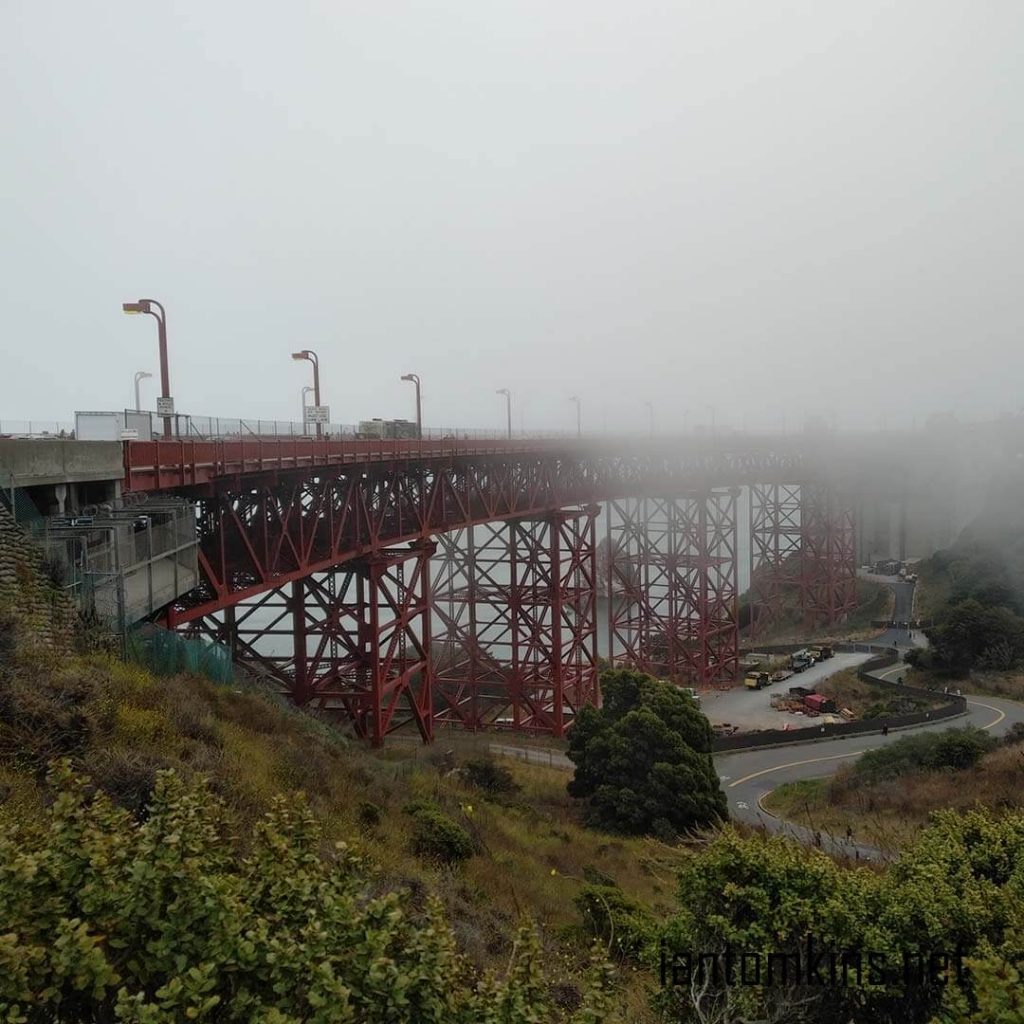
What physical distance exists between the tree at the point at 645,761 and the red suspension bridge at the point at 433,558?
4.65 metres

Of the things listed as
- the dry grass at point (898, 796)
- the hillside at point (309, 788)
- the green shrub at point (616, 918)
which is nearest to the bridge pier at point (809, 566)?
the dry grass at point (898, 796)

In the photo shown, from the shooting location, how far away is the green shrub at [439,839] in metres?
10.5

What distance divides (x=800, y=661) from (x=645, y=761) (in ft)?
83.3

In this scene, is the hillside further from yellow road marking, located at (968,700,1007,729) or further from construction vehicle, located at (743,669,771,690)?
construction vehicle, located at (743,669,771,690)

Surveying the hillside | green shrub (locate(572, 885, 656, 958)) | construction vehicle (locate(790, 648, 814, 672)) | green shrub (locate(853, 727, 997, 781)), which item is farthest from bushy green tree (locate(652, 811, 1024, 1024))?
construction vehicle (locate(790, 648, 814, 672))

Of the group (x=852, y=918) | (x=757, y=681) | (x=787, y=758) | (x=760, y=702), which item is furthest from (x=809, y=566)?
(x=852, y=918)

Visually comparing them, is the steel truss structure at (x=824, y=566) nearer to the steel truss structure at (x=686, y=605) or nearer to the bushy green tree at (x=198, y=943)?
the steel truss structure at (x=686, y=605)

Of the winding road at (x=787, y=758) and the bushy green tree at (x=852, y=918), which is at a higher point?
the bushy green tree at (x=852, y=918)

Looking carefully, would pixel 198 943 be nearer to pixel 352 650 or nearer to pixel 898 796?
pixel 352 650

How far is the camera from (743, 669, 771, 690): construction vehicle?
37.0 meters

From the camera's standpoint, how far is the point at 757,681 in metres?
37.2

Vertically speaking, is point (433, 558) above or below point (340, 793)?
above

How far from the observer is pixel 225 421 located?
704 inches

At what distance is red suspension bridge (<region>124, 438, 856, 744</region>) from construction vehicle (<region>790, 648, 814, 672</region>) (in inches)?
130
